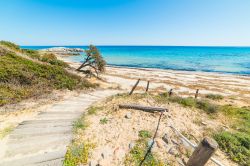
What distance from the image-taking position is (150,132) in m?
6.21

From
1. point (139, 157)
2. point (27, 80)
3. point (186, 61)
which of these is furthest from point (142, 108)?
point (186, 61)

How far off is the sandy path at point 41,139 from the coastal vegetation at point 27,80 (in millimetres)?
2730

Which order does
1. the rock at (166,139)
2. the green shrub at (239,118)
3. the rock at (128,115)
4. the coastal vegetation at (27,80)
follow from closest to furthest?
the rock at (166,139) → the rock at (128,115) → the green shrub at (239,118) → the coastal vegetation at (27,80)

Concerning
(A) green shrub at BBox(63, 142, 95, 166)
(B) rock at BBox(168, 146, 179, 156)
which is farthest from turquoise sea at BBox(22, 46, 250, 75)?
(A) green shrub at BBox(63, 142, 95, 166)

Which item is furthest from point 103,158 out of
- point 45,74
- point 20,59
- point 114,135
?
point 20,59

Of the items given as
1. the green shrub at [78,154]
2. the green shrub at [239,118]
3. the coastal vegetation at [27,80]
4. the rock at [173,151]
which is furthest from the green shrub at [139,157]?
the coastal vegetation at [27,80]

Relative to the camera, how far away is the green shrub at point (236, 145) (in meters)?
5.42

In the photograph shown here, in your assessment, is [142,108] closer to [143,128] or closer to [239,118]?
[143,128]

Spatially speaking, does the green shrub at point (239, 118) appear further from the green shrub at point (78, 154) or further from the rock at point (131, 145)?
the green shrub at point (78, 154)

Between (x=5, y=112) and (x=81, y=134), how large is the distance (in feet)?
15.1

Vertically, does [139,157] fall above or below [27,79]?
below

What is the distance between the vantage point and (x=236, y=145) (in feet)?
19.7

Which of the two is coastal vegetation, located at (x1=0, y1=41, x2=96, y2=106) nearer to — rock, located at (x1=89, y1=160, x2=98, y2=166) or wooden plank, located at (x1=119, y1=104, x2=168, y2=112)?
wooden plank, located at (x1=119, y1=104, x2=168, y2=112)

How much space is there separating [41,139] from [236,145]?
8033 millimetres
